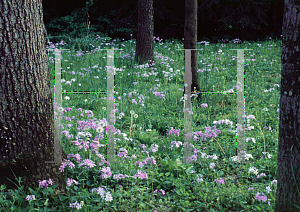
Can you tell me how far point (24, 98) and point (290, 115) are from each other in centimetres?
194

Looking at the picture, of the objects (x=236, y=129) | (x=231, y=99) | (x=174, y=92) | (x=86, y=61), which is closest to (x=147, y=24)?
(x=86, y=61)

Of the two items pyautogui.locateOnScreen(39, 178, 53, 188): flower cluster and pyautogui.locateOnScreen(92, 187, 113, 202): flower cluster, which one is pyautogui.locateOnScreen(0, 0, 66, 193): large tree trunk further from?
pyautogui.locateOnScreen(92, 187, 113, 202): flower cluster

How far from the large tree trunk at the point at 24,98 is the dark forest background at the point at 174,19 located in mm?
8961

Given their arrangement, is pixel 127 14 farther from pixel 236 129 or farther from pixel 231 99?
pixel 236 129

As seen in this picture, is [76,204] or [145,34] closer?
[76,204]

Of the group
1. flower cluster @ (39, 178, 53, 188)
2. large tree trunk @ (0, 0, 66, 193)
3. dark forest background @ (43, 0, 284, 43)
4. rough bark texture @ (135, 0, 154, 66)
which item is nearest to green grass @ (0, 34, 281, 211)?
flower cluster @ (39, 178, 53, 188)

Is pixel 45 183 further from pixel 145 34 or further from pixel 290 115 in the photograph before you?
pixel 145 34

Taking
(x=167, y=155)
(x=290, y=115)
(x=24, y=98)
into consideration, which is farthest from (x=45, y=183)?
(x=290, y=115)

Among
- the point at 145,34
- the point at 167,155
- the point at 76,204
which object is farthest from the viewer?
the point at 145,34

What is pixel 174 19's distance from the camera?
40.2 ft

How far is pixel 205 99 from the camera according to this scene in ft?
16.9

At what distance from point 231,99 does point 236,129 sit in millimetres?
1355

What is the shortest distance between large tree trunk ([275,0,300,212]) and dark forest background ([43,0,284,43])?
9832 millimetres

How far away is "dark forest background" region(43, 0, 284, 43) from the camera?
1150 centimetres
